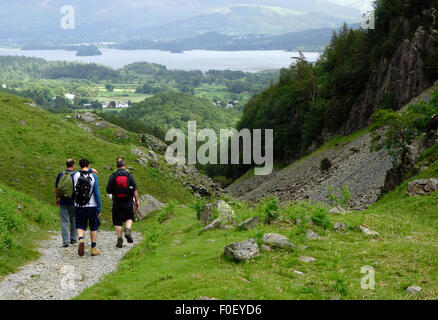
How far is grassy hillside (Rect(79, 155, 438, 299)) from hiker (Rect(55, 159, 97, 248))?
3.31 metres

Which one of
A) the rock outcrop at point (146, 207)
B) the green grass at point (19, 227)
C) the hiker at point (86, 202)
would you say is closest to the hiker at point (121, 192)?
the hiker at point (86, 202)

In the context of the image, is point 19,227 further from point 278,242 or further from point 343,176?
point 343,176

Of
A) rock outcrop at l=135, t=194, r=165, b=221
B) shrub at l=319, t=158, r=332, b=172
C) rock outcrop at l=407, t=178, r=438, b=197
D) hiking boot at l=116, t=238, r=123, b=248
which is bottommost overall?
shrub at l=319, t=158, r=332, b=172

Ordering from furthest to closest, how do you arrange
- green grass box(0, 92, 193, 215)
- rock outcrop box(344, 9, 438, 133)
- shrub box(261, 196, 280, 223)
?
rock outcrop box(344, 9, 438, 133)
green grass box(0, 92, 193, 215)
shrub box(261, 196, 280, 223)

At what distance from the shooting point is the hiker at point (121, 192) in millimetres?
14914

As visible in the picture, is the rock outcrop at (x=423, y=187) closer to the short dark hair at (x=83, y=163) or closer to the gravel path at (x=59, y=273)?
the gravel path at (x=59, y=273)

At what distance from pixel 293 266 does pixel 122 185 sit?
7.37 meters

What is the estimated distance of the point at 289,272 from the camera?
394 inches

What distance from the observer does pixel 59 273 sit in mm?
11750

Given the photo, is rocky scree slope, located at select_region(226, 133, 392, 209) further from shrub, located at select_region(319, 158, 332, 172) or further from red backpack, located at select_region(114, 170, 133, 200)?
red backpack, located at select_region(114, 170, 133, 200)

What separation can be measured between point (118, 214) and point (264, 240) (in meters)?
6.28

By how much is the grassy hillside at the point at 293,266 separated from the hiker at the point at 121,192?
4.35 ft

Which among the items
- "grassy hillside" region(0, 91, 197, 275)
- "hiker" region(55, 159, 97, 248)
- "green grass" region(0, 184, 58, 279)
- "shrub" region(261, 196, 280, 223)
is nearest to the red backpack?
"hiker" region(55, 159, 97, 248)

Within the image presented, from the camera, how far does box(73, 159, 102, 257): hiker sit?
1422cm
